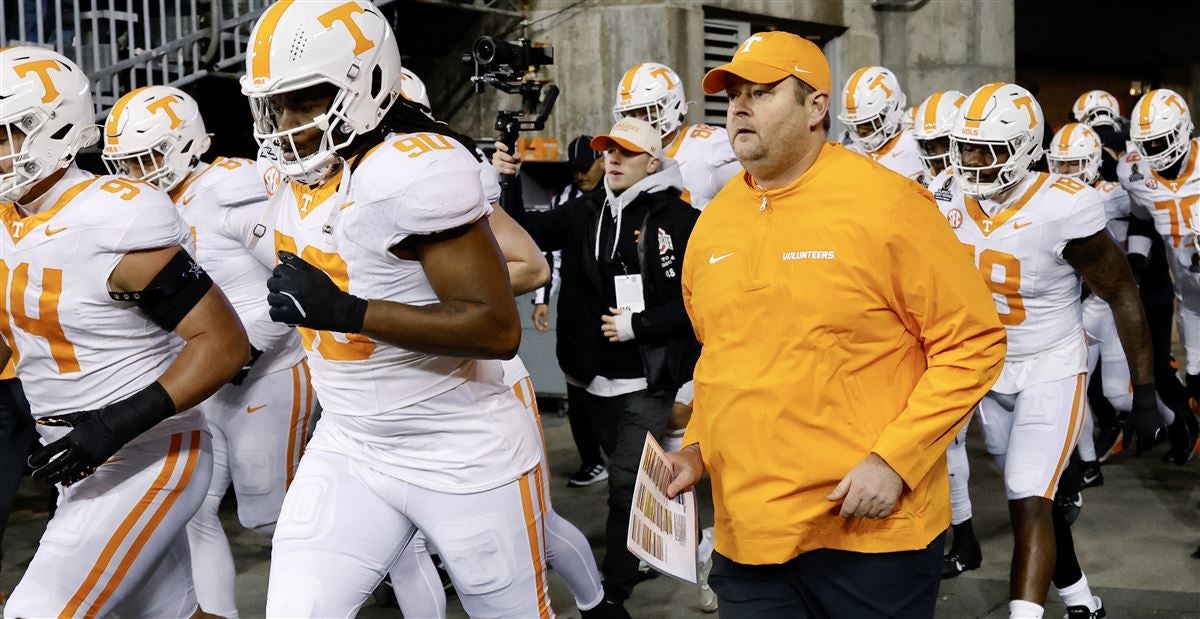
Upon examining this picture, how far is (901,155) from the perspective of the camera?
8.51 m

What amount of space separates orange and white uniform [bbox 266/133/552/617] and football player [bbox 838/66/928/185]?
5.85 m

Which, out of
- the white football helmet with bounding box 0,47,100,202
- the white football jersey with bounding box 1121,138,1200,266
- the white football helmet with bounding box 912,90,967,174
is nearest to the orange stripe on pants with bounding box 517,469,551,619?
the white football helmet with bounding box 0,47,100,202

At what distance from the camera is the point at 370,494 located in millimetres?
3115

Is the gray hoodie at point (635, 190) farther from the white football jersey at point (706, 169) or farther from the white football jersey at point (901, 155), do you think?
the white football jersey at point (901, 155)

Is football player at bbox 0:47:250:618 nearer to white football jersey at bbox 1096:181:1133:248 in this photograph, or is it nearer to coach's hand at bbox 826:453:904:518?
coach's hand at bbox 826:453:904:518

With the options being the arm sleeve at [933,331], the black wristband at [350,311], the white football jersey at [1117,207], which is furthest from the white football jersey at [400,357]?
the white football jersey at [1117,207]

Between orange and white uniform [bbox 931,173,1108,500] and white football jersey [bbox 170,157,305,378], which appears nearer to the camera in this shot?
orange and white uniform [bbox 931,173,1108,500]

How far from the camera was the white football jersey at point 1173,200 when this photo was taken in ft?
26.6

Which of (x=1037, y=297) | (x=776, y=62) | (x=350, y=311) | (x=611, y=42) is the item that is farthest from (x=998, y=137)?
(x=611, y=42)

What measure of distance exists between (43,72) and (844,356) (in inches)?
91.1

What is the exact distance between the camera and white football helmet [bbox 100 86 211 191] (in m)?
5.50

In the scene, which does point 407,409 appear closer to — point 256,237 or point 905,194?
point 256,237

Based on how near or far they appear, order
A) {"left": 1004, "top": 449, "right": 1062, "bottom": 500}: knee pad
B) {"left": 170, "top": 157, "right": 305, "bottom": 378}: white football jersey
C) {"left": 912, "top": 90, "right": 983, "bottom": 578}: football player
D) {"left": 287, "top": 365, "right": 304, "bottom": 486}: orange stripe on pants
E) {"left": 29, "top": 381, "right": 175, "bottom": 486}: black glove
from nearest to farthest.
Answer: {"left": 29, "top": 381, "right": 175, "bottom": 486}: black glove < {"left": 1004, "top": 449, "right": 1062, "bottom": 500}: knee pad < {"left": 287, "top": 365, "right": 304, "bottom": 486}: orange stripe on pants < {"left": 170, "top": 157, "right": 305, "bottom": 378}: white football jersey < {"left": 912, "top": 90, "right": 983, "bottom": 578}: football player

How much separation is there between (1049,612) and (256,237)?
361 centimetres
